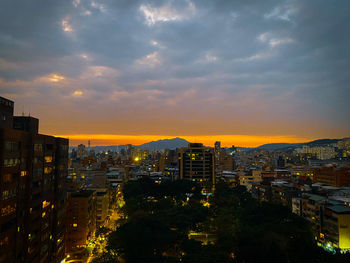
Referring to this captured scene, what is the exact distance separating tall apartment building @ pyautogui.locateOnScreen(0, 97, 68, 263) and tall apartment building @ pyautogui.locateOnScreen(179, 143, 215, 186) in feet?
201

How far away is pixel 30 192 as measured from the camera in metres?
30.0

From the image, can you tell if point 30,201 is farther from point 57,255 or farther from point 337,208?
point 337,208

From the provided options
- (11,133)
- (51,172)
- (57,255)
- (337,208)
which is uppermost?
(11,133)

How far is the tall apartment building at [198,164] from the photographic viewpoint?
97.4m

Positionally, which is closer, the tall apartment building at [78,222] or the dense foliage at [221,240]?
the dense foliage at [221,240]

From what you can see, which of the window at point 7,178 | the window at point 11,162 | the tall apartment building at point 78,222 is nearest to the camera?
the window at point 7,178

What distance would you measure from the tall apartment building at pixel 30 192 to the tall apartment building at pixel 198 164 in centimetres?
6137

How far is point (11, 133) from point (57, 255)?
22.8 metres

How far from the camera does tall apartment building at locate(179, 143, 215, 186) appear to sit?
97.4 meters

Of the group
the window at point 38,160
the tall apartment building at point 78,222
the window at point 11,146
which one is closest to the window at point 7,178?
the window at point 11,146

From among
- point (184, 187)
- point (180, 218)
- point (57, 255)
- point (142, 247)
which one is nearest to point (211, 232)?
point (180, 218)

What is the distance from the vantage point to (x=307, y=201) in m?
52.5

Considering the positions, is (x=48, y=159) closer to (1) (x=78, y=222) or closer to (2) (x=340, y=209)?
(1) (x=78, y=222)

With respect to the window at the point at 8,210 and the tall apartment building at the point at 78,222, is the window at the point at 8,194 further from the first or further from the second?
the tall apartment building at the point at 78,222
